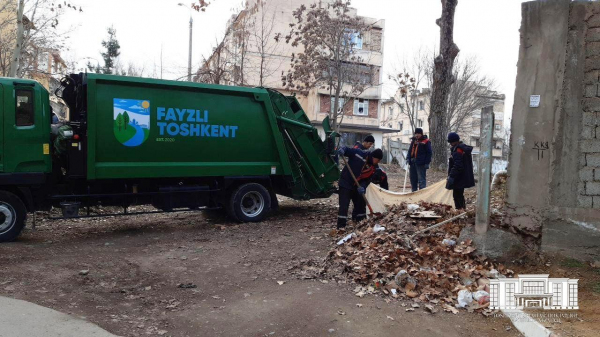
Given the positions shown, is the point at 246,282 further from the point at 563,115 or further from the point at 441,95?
the point at 441,95

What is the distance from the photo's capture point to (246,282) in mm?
5402

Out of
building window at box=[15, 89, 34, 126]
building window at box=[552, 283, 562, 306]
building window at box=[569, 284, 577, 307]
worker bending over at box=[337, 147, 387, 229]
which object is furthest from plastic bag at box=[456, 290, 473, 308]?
building window at box=[15, 89, 34, 126]

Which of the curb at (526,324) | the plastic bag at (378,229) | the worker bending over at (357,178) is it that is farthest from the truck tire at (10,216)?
the curb at (526,324)

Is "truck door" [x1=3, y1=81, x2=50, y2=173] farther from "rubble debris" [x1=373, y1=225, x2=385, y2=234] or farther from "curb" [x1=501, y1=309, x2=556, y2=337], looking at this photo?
"curb" [x1=501, y1=309, x2=556, y2=337]

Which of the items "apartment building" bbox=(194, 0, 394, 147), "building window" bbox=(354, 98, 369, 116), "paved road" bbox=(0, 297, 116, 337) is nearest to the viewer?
"paved road" bbox=(0, 297, 116, 337)

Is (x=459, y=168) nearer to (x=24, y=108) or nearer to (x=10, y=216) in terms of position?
(x=24, y=108)

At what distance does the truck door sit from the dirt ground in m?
1.21

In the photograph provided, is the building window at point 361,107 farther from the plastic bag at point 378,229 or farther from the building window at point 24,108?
the building window at point 24,108

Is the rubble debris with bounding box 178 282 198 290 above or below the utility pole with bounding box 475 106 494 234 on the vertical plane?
below

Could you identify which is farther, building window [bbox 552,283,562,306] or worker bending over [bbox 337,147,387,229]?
worker bending over [bbox 337,147,387,229]

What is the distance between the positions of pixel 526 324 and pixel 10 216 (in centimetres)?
694

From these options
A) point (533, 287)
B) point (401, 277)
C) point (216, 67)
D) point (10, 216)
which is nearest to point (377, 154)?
point (401, 277)

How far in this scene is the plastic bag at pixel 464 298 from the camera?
4.65 meters

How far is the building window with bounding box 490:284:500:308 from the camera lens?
4.60m
